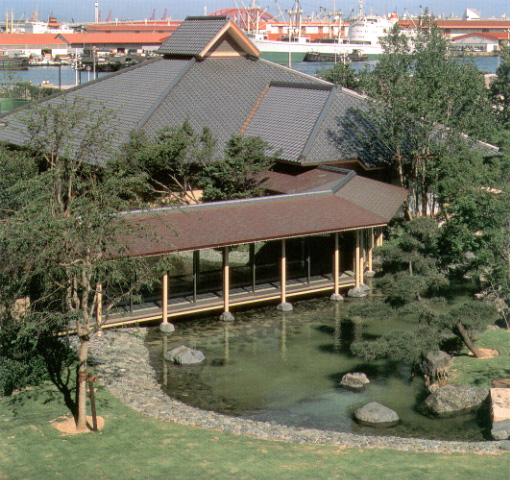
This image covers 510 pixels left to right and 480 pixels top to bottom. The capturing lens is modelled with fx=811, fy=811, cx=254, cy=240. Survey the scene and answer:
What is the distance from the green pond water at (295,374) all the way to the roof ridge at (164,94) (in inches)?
552

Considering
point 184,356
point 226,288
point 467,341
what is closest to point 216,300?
point 226,288

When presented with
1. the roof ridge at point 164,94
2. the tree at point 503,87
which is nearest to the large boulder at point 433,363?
the roof ridge at point 164,94

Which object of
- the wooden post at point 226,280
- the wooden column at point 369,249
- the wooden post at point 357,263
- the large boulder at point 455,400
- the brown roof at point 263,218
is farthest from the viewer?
the wooden column at point 369,249

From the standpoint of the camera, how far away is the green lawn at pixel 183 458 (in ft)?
54.4

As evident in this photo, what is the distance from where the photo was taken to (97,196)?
19.5 metres

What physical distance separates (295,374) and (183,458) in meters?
8.09

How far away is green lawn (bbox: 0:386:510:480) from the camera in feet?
54.4

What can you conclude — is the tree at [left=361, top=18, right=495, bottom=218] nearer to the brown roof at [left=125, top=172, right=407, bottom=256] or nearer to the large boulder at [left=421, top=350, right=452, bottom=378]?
the brown roof at [left=125, top=172, right=407, bottom=256]

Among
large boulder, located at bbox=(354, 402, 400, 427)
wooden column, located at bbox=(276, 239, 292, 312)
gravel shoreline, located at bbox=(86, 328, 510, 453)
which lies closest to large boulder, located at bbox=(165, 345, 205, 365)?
gravel shoreline, located at bbox=(86, 328, 510, 453)

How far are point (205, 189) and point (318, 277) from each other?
22.6ft

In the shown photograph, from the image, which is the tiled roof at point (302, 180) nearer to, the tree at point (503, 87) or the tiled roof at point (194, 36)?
the tiled roof at point (194, 36)

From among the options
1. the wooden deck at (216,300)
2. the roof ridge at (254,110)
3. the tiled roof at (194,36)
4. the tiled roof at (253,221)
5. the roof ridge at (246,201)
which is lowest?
the wooden deck at (216,300)

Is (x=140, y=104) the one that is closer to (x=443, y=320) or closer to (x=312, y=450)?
(x=443, y=320)

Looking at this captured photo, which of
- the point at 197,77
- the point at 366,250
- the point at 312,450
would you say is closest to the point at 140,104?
the point at 197,77
